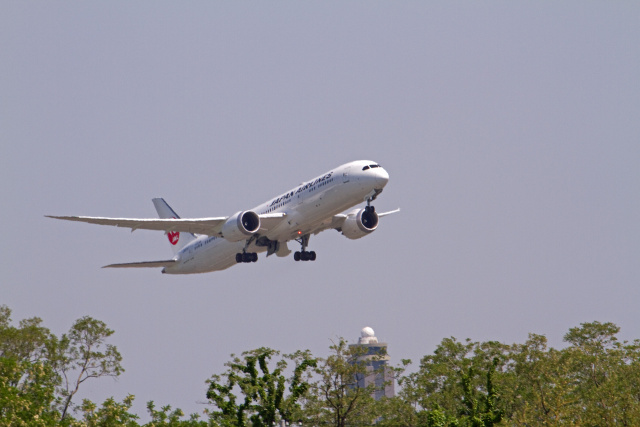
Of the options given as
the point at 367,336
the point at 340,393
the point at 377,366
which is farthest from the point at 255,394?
the point at 367,336

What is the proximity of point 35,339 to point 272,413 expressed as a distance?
30.3 metres

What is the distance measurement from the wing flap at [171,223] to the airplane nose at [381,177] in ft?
38.5

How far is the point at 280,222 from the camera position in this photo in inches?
2162

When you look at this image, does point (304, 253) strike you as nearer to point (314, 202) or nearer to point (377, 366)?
point (314, 202)

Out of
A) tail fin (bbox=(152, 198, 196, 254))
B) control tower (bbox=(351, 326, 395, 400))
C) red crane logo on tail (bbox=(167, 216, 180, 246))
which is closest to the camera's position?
control tower (bbox=(351, 326, 395, 400))

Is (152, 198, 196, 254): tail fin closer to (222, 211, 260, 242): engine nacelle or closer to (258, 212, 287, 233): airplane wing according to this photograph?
(222, 211, 260, 242): engine nacelle

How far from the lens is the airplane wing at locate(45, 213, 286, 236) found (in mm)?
54438

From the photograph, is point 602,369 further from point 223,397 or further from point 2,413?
point 2,413

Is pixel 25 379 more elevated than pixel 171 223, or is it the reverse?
pixel 171 223

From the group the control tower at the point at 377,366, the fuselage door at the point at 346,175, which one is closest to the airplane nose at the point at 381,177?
the fuselage door at the point at 346,175

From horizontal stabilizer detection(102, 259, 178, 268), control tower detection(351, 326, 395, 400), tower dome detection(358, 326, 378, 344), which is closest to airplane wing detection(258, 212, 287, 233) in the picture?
control tower detection(351, 326, 395, 400)

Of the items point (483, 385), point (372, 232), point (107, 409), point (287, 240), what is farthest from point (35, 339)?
point (107, 409)

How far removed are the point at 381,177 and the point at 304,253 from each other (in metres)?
11.6

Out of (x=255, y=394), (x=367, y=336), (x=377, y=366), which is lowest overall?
(x=255, y=394)
